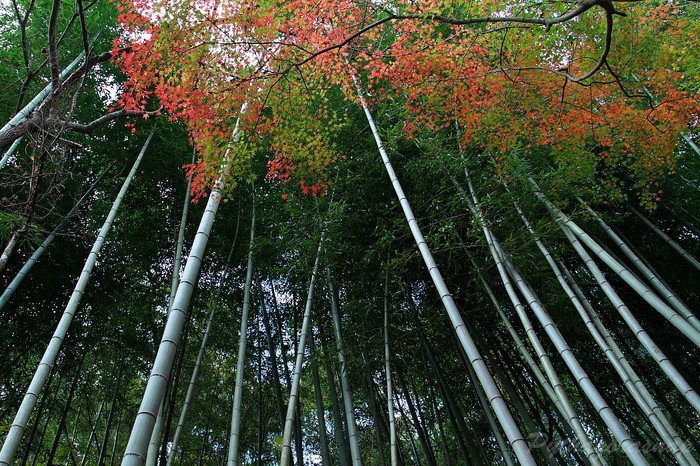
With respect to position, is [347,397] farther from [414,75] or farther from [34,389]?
[414,75]

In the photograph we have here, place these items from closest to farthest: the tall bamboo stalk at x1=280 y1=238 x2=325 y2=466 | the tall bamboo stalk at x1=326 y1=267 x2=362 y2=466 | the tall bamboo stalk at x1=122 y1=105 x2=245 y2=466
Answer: the tall bamboo stalk at x1=122 y1=105 x2=245 y2=466 < the tall bamboo stalk at x1=280 y1=238 x2=325 y2=466 < the tall bamboo stalk at x1=326 y1=267 x2=362 y2=466

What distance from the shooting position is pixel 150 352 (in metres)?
5.57

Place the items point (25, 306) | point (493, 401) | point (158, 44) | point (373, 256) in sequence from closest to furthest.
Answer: point (493, 401), point (158, 44), point (373, 256), point (25, 306)

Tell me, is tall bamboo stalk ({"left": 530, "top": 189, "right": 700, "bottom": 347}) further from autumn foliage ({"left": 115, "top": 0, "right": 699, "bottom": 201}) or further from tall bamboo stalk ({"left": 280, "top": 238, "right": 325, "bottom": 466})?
tall bamboo stalk ({"left": 280, "top": 238, "right": 325, "bottom": 466})

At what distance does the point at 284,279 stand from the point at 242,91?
353cm

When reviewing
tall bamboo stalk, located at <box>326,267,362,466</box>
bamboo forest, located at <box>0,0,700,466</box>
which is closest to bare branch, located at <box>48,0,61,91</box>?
bamboo forest, located at <box>0,0,700,466</box>

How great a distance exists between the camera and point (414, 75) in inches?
137

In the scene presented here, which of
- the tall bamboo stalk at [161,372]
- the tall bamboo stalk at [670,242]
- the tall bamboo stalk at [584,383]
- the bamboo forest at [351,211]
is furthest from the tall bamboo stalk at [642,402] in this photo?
the tall bamboo stalk at [670,242]

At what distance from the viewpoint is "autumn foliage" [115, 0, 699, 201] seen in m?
2.59

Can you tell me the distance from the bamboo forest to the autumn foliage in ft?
0.09

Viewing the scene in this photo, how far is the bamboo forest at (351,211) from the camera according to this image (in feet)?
8.52

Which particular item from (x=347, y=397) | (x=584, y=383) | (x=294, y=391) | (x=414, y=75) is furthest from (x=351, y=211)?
→ (x=584, y=383)

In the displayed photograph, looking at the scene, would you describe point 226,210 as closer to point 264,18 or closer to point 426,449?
point 264,18

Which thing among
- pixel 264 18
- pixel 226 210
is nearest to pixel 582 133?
pixel 264 18
